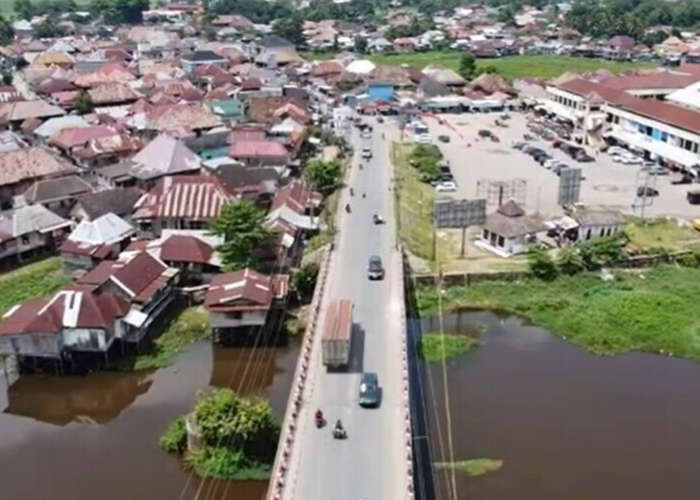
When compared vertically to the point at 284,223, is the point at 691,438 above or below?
below

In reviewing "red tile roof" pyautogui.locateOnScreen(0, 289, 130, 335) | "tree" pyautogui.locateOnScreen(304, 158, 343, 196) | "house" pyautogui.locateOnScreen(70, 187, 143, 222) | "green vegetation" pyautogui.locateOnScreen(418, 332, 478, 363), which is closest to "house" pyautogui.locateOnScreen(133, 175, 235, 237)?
"house" pyautogui.locateOnScreen(70, 187, 143, 222)

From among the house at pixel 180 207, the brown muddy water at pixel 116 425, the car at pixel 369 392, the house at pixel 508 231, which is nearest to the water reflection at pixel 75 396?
the brown muddy water at pixel 116 425

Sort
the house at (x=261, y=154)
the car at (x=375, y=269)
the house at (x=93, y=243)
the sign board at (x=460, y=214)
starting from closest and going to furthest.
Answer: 1. the car at (x=375, y=269)
2. the house at (x=93, y=243)
3. the sign board at (x=460, y=214)
4. the house at (x=261, y=154)

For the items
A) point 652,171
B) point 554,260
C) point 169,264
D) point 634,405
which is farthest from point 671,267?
point 169,264

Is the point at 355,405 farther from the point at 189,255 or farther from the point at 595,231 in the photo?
the point at 595,231

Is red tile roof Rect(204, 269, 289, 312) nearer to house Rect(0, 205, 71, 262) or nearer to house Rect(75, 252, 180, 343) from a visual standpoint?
house Rect(75, 252, 180, 343)

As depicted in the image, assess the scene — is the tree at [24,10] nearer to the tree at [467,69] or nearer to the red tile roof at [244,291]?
the tree at [467,69]

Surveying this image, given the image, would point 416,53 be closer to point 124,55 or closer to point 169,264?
point 124,55
